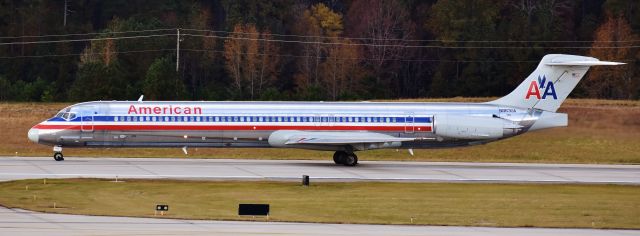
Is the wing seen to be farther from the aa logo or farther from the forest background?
the forest background

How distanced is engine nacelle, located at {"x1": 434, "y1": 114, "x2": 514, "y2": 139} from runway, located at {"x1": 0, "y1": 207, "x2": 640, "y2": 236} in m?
19.3

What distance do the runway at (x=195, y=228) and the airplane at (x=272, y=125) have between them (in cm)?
1822

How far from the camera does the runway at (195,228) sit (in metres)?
32.1

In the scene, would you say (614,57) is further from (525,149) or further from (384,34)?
(525,149)

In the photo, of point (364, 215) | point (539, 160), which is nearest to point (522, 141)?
point (539, 160)

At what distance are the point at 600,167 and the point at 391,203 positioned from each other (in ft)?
63.3

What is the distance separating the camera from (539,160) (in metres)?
62.8

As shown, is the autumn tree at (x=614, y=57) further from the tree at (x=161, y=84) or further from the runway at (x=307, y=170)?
the runway at (x=307, y=170)

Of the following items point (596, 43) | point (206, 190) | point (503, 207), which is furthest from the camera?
point (596, 43)

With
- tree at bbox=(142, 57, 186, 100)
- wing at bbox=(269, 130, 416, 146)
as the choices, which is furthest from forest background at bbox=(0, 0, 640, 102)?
wing at bbox=(269, 130, 416, 146)

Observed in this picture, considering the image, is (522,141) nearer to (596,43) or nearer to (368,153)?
(368,153)

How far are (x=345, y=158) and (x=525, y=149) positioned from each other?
15.8m

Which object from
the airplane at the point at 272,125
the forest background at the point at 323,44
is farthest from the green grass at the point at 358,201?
the forest background at the point at 323,44

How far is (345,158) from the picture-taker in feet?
180
